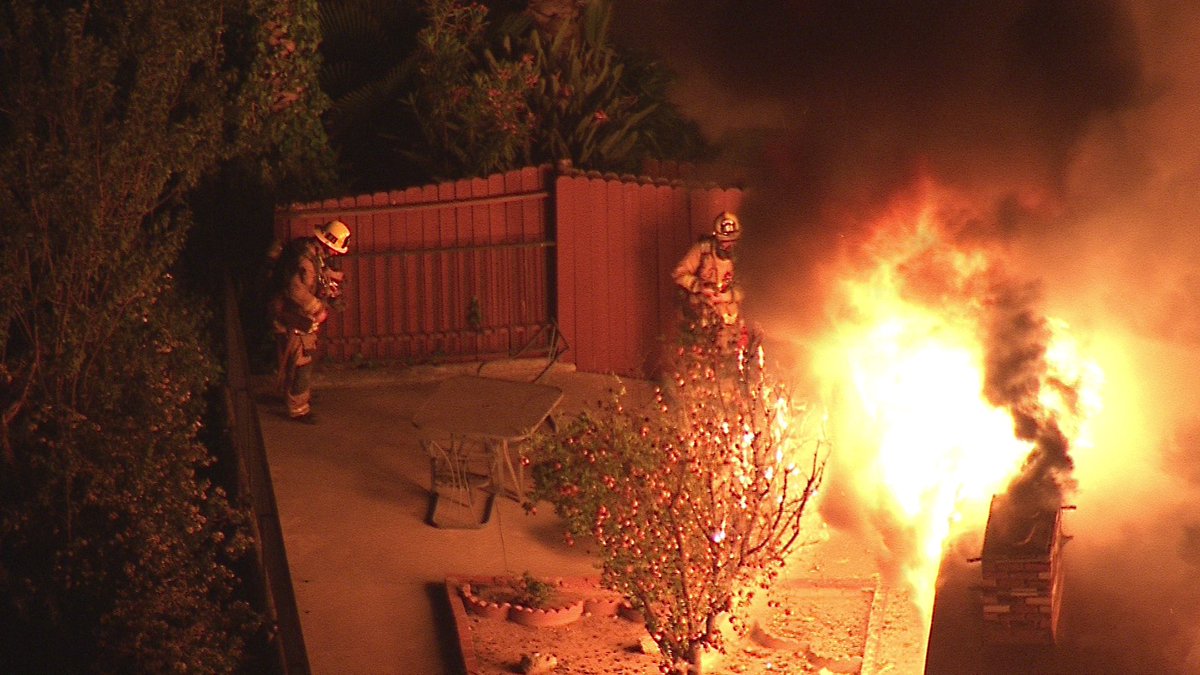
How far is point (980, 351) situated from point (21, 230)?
632cm

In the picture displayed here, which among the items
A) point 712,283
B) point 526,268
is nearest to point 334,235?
point 526,268

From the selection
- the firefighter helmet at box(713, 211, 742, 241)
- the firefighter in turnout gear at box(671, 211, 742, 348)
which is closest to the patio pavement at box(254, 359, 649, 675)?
the firefighter in turnout gear at box(671, 211, 742, 348)

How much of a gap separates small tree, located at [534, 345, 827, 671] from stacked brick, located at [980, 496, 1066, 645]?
1.09 m

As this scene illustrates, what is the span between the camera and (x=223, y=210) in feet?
51.1

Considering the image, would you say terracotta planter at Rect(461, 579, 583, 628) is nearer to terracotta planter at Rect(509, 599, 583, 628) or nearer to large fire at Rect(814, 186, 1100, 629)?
terracotta planter at Rect(509, 599, 583, 628)

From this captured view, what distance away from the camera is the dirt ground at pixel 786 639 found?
10.6 m

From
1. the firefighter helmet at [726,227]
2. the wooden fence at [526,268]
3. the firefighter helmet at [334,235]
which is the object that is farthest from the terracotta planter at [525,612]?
the wooden fence at [526,268]

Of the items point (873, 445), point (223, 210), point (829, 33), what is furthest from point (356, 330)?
point (829, 33)

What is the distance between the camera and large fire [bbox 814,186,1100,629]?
11781mm

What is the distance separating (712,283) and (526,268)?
6.03ft

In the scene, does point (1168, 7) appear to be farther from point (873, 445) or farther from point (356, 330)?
point (356, 330)

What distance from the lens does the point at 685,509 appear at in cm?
1023

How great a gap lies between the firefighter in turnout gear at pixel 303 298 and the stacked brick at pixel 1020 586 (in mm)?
5513

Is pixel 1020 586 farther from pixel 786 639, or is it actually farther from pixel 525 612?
pixel 525 612
